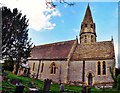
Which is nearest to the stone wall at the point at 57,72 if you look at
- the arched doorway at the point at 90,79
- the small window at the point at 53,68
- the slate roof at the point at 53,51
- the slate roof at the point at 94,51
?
the small window at the point at 53,68

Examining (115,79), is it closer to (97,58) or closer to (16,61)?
(97,58)

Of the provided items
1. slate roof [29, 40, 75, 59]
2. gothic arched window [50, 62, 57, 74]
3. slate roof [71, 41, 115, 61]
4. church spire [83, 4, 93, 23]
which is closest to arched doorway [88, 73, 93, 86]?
slate roof [71, 41, 115, 61]

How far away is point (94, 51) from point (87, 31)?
12133 millimetres

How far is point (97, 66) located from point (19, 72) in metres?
11.5

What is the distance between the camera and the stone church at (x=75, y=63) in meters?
27.5

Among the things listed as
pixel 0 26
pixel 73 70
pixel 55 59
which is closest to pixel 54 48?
pixel 55 59

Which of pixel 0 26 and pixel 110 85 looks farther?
pixel 110 85

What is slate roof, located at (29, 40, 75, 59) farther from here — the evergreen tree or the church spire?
the church spire

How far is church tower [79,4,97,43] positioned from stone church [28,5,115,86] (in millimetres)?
8396

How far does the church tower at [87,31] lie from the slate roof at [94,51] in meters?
8.83

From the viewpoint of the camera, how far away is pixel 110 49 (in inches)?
1142

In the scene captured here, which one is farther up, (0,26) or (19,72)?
(0,26)

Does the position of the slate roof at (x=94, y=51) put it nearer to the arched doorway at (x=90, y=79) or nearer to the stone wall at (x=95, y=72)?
the stone wall at (x=95, y=72)

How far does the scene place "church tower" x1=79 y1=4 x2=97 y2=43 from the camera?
40.8 m
